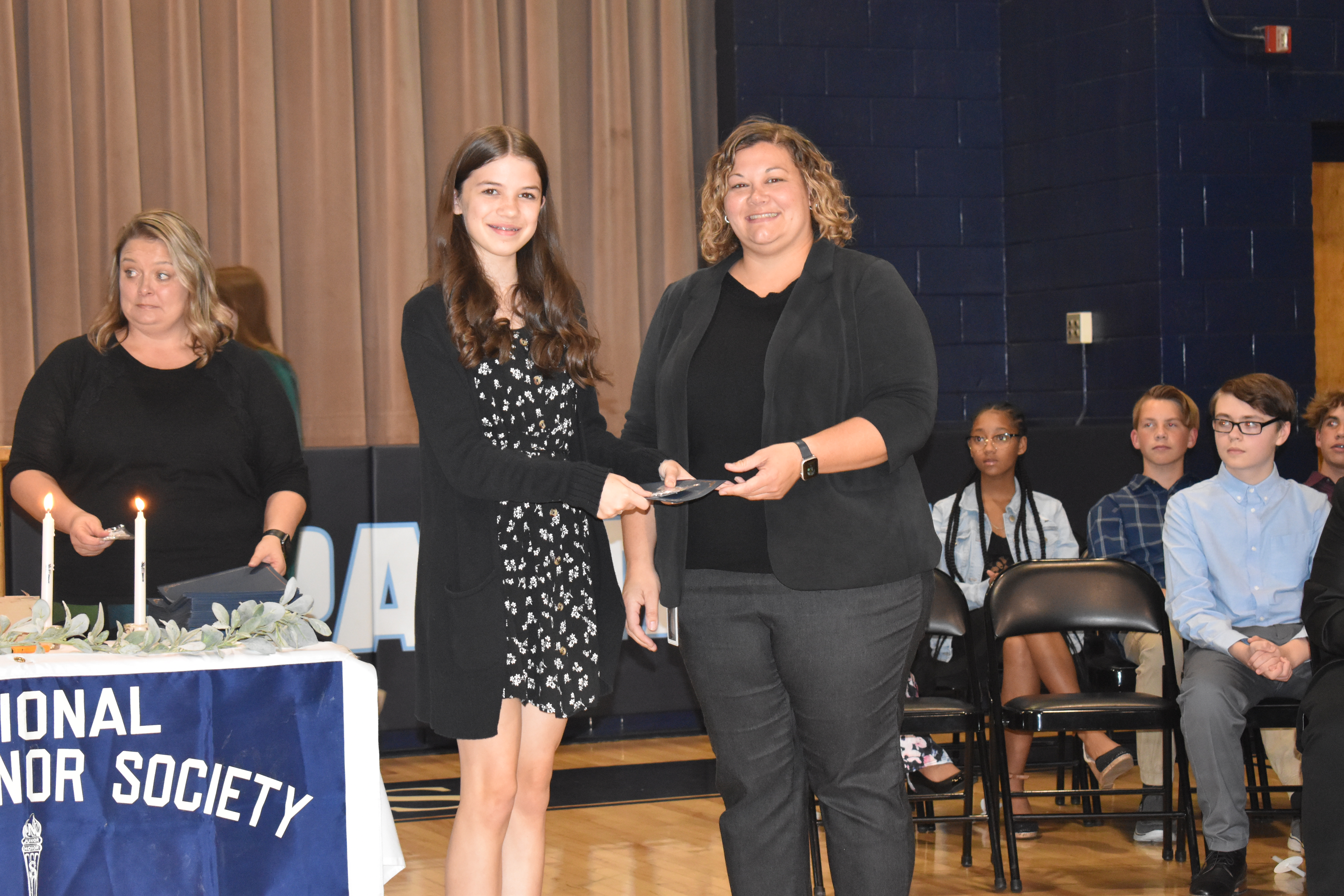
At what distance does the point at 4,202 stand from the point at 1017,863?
4.52m

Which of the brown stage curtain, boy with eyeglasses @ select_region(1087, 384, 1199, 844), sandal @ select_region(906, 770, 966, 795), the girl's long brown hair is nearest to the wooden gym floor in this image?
sandal @ select_region(906, 770, 966, 795)

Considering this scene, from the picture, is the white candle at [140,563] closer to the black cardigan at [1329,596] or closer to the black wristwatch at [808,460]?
the black wristwatch at [808,460]

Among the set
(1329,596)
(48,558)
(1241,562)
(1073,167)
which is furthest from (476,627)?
(1073,167)

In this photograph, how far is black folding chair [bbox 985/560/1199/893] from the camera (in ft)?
11.6

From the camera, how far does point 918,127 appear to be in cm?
632

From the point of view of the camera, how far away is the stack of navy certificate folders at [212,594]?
2238mm

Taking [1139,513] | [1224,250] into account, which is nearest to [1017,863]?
[1139,513]

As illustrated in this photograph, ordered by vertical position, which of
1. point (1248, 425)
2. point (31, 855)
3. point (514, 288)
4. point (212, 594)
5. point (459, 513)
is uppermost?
point (514, 288)

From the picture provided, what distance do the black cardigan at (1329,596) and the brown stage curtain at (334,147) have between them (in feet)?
11.9

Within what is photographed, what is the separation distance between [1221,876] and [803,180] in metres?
2.08

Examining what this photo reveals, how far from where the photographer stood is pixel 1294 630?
3.60m

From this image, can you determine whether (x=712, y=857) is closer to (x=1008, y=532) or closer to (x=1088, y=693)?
(x=1088, y=693)

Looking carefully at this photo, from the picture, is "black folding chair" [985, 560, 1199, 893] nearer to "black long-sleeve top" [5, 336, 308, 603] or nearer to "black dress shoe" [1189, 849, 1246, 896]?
"black dress shoe" [1189, 849, 1246, 896]

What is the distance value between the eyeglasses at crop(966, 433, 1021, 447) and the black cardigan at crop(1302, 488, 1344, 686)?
170 cm
